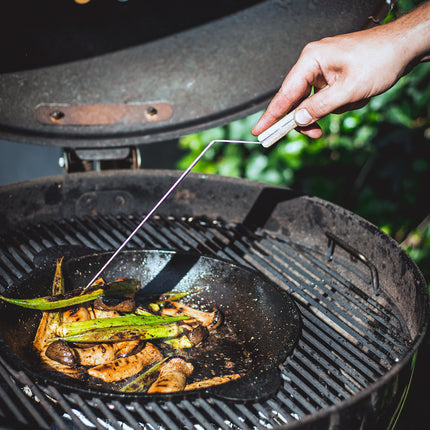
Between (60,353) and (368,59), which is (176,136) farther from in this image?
(60,353)

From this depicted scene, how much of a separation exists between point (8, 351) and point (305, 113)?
1.15 metres

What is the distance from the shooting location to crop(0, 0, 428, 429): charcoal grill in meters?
1.86

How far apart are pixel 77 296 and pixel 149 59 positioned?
1284mm

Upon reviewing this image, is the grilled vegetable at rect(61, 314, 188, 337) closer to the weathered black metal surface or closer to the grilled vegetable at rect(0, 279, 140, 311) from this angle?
the grilled vegetable at rect(0, 279, 140, 311)

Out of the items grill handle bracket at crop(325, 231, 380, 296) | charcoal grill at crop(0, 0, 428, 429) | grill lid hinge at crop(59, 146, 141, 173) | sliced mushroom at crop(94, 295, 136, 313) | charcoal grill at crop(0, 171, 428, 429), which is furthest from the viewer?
grill lid hinge at crop(59, 146, 141, 173)

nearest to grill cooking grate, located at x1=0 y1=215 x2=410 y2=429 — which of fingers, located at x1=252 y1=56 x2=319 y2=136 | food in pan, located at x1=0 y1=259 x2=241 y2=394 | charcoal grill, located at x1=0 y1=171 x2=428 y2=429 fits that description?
charcoal grill, located at x1=0 y1=171 x2=428 y2=429

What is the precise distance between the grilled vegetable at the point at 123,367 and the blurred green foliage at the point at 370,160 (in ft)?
7.82

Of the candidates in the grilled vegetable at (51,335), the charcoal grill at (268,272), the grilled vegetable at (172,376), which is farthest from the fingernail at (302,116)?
the grilled vegetable at (51,335)

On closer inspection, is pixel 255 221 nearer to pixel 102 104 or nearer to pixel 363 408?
pixel 102 104

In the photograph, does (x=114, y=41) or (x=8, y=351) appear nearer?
(x=8, y=351)

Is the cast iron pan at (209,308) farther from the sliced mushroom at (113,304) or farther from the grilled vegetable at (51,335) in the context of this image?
the sliced mushroom at (113,304)

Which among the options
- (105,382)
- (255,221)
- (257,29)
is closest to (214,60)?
(257,29)

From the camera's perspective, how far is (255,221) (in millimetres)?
2219

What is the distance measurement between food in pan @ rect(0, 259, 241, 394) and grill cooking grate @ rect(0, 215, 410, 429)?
11 centimetres
